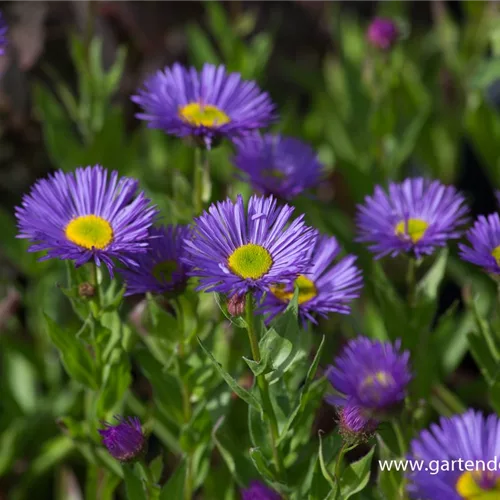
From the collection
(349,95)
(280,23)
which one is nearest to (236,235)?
(349,95)

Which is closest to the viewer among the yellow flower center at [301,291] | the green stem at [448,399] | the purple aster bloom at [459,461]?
the purple aster bloom at [459,461]

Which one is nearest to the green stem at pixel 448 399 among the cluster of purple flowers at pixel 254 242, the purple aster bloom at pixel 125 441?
the cluster of purple flowers at pixel 254 242

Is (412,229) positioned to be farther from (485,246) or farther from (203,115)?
(203,115)

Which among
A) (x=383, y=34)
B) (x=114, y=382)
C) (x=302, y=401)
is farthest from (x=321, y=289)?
(x=383, y=34)

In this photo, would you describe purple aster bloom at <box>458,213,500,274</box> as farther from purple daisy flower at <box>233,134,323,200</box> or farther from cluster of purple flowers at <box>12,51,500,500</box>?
purple daisy flower at <box>233,134,323,200</box>

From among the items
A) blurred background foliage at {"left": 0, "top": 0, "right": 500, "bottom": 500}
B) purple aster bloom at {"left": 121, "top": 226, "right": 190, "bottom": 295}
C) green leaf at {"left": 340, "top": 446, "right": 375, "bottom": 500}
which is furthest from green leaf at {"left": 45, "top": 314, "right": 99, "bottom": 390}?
green leaf at {"left": 340, "top": 446, "right": 375, "bottom": 500}

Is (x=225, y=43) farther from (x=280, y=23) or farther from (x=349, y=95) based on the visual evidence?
(x=280, y=23)

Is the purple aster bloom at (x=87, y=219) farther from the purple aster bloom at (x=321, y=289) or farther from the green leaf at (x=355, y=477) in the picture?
the green leaf at (x=355, y=477)
